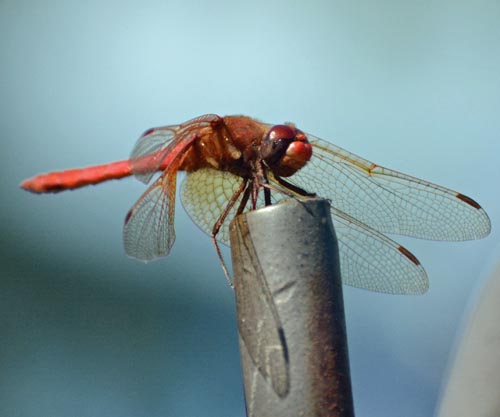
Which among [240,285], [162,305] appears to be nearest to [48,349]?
[162,305]

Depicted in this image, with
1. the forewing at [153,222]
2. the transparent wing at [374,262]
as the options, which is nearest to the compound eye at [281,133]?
the forewing at [153,222]

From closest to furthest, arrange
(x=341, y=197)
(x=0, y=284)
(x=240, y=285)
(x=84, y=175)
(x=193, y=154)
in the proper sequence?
(x=240, y=285) < (x=193, y=154) < (x=84, y=175) < (x=341, y=197) < (x=0, y=284)

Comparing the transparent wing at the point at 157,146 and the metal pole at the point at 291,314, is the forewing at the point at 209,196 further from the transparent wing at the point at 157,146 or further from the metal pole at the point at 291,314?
the metal pole at the point at 291,314

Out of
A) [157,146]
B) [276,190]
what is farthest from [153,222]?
[276,190]

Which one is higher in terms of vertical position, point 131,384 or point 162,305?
point 162,305

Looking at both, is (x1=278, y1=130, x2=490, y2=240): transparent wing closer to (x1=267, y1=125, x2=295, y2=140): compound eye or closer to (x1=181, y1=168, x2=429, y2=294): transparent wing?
(x1=181, y1=168, x2=429, y2=294): transparent wing

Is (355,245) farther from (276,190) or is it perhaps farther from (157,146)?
(157,146)

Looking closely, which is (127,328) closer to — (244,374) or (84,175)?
(84,175)
